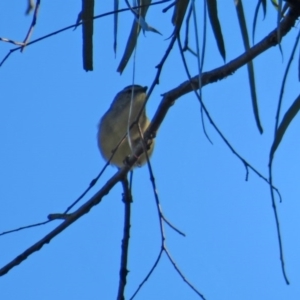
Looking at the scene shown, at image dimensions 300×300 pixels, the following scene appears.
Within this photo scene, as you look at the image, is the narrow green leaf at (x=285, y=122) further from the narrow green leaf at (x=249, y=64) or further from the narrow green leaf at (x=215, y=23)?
the narrow green leaf at (x=215, y=23)

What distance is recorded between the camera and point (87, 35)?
1290mm

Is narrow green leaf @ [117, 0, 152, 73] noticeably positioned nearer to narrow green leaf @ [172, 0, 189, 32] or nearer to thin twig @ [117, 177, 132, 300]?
narrow green leaf @ [172, 0, 189, 32]

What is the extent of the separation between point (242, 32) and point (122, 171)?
1.39 feet

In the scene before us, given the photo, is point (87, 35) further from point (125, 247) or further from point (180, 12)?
point (125, 247)

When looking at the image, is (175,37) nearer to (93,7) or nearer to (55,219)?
(93,7)

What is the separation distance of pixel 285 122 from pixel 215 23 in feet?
0.89

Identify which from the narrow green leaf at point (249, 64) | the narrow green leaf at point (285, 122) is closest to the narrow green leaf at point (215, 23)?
the narrow green leaf at point (249, 64)

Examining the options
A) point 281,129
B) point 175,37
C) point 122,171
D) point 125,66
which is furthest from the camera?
point 122,171

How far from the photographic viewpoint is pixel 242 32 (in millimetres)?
1267

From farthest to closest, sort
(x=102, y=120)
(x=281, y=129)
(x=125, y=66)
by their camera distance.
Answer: (x=102, y=120) < (x=125, y=66) < (x=281, y=129)

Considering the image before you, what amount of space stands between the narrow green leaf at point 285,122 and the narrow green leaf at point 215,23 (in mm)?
207

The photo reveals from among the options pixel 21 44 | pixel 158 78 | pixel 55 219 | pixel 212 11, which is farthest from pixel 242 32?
pixel 55 219

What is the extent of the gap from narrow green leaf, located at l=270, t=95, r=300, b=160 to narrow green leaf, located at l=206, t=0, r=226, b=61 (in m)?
0.21

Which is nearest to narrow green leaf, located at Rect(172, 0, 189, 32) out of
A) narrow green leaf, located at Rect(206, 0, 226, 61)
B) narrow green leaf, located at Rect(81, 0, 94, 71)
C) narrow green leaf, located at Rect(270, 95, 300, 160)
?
narrow green leaf, located at Rect(206, 0, 226, 61)
